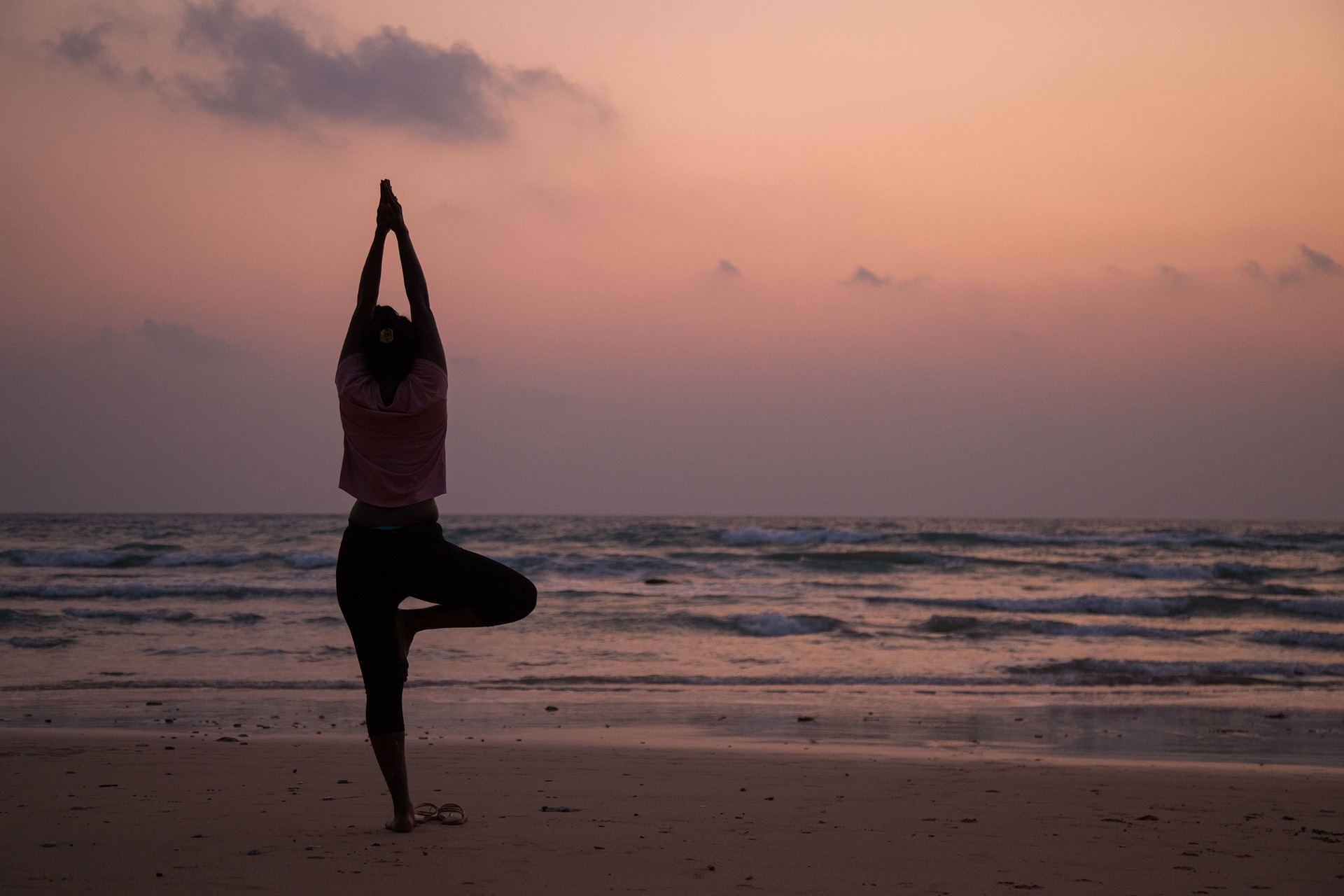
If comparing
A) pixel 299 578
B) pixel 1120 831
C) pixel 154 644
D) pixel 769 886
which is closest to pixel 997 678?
pixel 1120 831

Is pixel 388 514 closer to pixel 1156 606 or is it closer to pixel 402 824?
pixel 402 824

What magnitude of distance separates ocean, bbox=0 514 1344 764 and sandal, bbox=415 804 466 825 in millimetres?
3231

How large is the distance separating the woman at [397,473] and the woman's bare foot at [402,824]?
0.70m

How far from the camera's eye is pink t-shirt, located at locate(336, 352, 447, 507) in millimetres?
3420

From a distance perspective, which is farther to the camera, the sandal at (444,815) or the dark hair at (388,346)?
the sandal at (444,815)

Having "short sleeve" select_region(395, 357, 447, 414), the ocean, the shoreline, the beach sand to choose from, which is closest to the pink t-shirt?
"short sleeve" select_region(395, 357, 447, 414)

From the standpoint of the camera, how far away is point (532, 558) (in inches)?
1083

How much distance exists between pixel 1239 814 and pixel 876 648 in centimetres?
824

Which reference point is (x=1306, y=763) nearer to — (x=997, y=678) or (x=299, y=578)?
(x=997, y=678)

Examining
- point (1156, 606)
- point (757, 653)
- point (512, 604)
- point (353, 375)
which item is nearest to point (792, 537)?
point (1156, 606)

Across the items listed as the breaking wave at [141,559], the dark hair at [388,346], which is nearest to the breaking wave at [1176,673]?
the dark hair at [388,346]

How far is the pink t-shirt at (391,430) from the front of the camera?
3.42 meters

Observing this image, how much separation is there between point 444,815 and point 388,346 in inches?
73.9

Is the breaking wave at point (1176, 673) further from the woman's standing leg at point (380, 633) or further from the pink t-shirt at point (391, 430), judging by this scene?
the pink t-shirt at point (391, 430)
